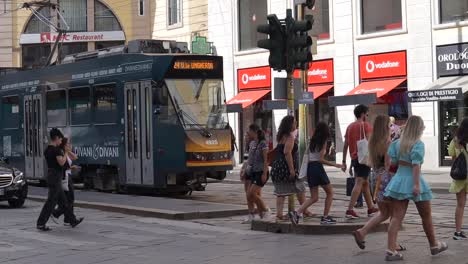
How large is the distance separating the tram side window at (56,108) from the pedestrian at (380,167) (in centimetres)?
1361

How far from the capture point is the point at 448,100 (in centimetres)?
2655

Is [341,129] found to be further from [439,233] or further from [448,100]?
[439,233]

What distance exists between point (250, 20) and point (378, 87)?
30.2 ft

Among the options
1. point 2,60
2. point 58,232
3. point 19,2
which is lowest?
point 58,232

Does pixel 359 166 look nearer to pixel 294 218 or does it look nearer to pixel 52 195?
pixel 294 218

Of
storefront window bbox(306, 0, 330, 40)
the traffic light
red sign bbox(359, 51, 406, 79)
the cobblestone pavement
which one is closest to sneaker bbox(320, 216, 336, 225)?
the cobblestone pavement

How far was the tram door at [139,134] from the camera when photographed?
1827 centimetres

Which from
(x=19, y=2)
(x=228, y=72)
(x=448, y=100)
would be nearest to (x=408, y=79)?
(x=448, y=100)

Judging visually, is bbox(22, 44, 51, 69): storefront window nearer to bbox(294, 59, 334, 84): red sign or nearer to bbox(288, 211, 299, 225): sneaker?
A: bbox(294, 59, 334, 84): red sign

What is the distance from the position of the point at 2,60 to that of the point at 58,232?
42.1 meters

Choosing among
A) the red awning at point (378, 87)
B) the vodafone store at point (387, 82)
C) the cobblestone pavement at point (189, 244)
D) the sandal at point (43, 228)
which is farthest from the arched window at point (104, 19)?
the sandal at point (43, 228)

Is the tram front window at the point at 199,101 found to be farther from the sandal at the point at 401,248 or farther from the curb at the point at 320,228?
the sandal at the point at 401,248

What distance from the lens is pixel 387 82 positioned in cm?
2855

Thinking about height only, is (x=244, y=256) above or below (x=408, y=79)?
below
